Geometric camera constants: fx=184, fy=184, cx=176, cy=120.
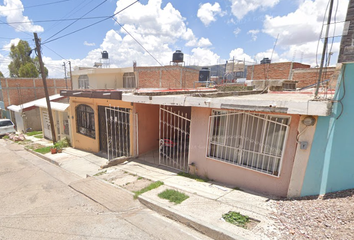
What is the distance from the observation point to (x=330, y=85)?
166 inches

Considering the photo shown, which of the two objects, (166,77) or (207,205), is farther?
(166,77)

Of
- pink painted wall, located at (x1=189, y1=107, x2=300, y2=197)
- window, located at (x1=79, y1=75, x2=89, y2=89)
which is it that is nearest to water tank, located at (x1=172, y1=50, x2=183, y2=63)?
window, located at (x1=79, y1=75, x2=89, y2=89)

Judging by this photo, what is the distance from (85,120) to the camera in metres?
11.0

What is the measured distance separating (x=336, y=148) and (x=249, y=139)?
1782 millimetres

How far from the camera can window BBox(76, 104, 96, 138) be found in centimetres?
1051

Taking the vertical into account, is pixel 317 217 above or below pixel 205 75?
below

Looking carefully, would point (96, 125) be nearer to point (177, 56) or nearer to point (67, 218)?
point (67, 218)

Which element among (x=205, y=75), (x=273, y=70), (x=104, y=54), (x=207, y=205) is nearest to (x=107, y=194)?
(x=207, y=205)

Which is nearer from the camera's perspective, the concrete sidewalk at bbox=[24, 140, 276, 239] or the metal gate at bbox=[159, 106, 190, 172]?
the concrete sidewalk at bbox=[24, 140, 276, 239]

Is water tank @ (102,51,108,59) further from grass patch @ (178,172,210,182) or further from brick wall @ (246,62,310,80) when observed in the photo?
grass patch @ (178,172,210,182)

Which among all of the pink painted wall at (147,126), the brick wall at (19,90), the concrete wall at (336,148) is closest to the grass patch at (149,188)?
the pink painted wall at (147,126)

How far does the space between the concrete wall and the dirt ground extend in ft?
0.88

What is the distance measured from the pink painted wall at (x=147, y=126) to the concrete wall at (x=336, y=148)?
6181 millimetres

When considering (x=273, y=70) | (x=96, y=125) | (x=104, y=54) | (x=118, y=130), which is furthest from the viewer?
(x=104, y=54)
